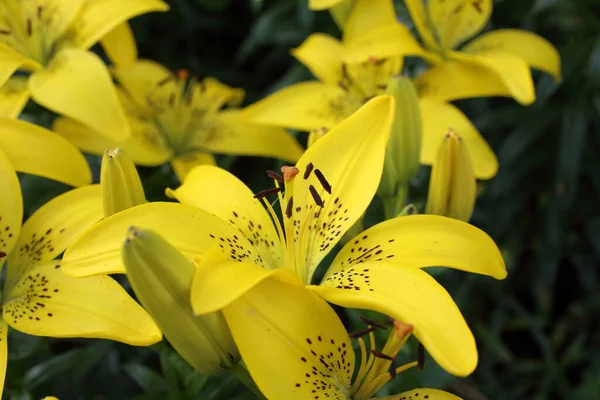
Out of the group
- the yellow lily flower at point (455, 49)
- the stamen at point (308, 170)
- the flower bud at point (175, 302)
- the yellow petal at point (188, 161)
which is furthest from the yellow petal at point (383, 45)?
the flower bud at point (175, 302)

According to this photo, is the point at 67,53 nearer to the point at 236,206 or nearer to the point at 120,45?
the point at 120,45

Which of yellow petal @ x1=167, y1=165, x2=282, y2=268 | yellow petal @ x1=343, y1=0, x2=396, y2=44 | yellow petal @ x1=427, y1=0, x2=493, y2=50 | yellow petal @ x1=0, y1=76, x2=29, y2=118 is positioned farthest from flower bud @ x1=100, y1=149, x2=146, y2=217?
yellow petal @ x1=427, y1=0, x2=493, y2=50

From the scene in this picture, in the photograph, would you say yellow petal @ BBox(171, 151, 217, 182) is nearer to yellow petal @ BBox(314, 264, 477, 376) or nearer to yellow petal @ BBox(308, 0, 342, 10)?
yellow petal @ BBox(308, 0, 342, 10)

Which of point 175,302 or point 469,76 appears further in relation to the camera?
point 469,76

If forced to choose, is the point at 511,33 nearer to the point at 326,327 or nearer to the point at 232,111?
the point at 232,111

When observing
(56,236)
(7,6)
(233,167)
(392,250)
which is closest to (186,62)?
(233,167)

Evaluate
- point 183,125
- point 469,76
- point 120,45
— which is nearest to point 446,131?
point 469,76

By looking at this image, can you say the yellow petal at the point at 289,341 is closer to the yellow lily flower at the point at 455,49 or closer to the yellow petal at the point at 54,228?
the yellow petal at the point at 54,228
